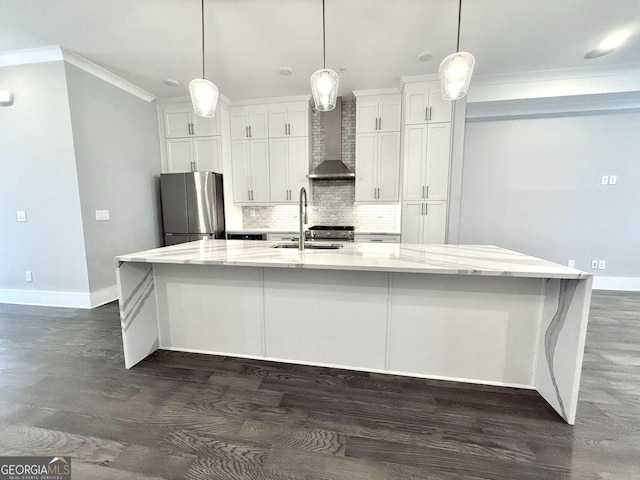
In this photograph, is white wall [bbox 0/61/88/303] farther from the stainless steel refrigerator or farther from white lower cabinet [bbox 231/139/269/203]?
white lower cabinet [bbox 231/139/269/203]

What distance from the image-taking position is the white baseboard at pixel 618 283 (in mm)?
3623

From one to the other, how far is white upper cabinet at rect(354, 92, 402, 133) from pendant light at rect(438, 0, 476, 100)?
199 centimetres

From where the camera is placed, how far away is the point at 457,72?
170 cm

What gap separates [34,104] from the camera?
9.34ft

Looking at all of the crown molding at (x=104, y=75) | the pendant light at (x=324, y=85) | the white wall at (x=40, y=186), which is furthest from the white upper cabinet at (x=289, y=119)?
the white wall at (x=40, y=186)

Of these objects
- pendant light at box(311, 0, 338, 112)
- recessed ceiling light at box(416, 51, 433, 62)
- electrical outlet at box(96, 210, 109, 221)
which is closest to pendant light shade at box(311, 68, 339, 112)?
pendant light at box(311, 0, 338, 112)

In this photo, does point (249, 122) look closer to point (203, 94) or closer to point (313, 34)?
point (313, 34)

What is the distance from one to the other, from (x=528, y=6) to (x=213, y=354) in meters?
3.87

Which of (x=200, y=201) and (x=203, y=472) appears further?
(x=200, y=201)

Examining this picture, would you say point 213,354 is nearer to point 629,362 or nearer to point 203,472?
point 203,472

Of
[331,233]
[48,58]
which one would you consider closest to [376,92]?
[331,233]

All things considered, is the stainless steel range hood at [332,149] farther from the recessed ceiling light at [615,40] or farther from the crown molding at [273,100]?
the recessed ceiling light at [615,40]

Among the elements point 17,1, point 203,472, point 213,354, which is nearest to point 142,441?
point 203,472

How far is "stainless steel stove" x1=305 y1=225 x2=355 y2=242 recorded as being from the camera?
151 inches
